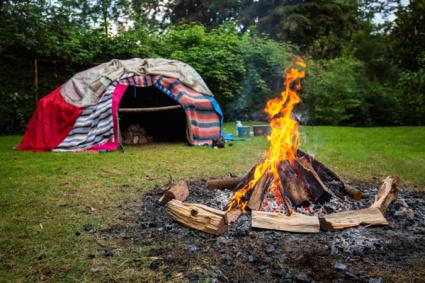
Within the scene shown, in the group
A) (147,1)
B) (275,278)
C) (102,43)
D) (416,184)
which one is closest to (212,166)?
(416,184)

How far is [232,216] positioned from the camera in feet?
11.8

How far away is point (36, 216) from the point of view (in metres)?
3.88

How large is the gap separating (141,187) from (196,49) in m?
9.90

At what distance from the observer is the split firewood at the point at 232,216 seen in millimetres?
3399

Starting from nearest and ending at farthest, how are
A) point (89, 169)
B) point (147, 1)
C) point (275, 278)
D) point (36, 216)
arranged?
point (275, 278) < point (36, 216) < point (89, 169) < point (147, 1)

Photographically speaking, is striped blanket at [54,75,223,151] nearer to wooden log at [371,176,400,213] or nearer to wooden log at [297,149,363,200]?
wooden log at [297,149,363,200]

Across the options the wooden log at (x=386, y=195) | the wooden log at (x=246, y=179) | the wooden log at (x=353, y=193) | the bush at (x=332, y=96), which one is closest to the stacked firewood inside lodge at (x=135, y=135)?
the wooden log at (x=246, y=179)

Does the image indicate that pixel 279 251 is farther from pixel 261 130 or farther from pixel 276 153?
pixel 261 130

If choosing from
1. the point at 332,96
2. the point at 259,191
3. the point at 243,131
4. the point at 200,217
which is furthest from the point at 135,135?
the point at 332,96

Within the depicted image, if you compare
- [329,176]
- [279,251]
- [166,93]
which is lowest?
[279,251]

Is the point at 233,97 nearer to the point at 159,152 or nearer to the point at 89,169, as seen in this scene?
the point at 159,152

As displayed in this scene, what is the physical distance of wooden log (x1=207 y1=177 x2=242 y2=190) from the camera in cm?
467

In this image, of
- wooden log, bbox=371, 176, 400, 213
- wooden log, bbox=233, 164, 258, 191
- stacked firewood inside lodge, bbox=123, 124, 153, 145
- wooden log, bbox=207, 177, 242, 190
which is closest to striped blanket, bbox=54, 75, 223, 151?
stacked firewood inside lodge, bbox=123, 124, 153, 145

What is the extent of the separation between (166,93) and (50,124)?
2901mm
